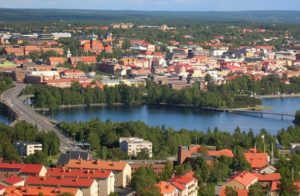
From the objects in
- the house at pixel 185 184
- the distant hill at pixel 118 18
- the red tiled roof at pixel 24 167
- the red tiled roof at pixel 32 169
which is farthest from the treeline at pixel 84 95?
the distant hill at pixel 118 18

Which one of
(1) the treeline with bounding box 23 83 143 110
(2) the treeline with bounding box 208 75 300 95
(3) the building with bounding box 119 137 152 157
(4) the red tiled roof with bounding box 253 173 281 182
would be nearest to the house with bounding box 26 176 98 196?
(4) the red tiled roof with bounding box 253 173 281 182

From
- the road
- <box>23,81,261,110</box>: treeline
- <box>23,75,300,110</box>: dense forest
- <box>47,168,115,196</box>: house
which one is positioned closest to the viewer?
<box>47,168,115,196</box>: house

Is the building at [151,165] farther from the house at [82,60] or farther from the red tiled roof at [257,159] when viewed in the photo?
the house at [82,60]

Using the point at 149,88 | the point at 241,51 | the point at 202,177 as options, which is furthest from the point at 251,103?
the point at 241,51

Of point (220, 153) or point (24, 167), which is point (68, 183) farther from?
point (220, 153)

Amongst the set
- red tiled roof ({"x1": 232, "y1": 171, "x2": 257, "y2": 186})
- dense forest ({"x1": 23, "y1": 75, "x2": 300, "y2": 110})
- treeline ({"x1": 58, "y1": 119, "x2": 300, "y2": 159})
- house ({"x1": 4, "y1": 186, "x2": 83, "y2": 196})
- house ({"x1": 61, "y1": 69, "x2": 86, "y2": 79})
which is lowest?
house ({"x1": 61, "y1": 69, "x2": 86, "y2": 79})

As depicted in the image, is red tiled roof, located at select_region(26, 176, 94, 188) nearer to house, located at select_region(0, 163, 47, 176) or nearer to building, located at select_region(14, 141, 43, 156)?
house, located at select_region(0, 163, 47, 176)
